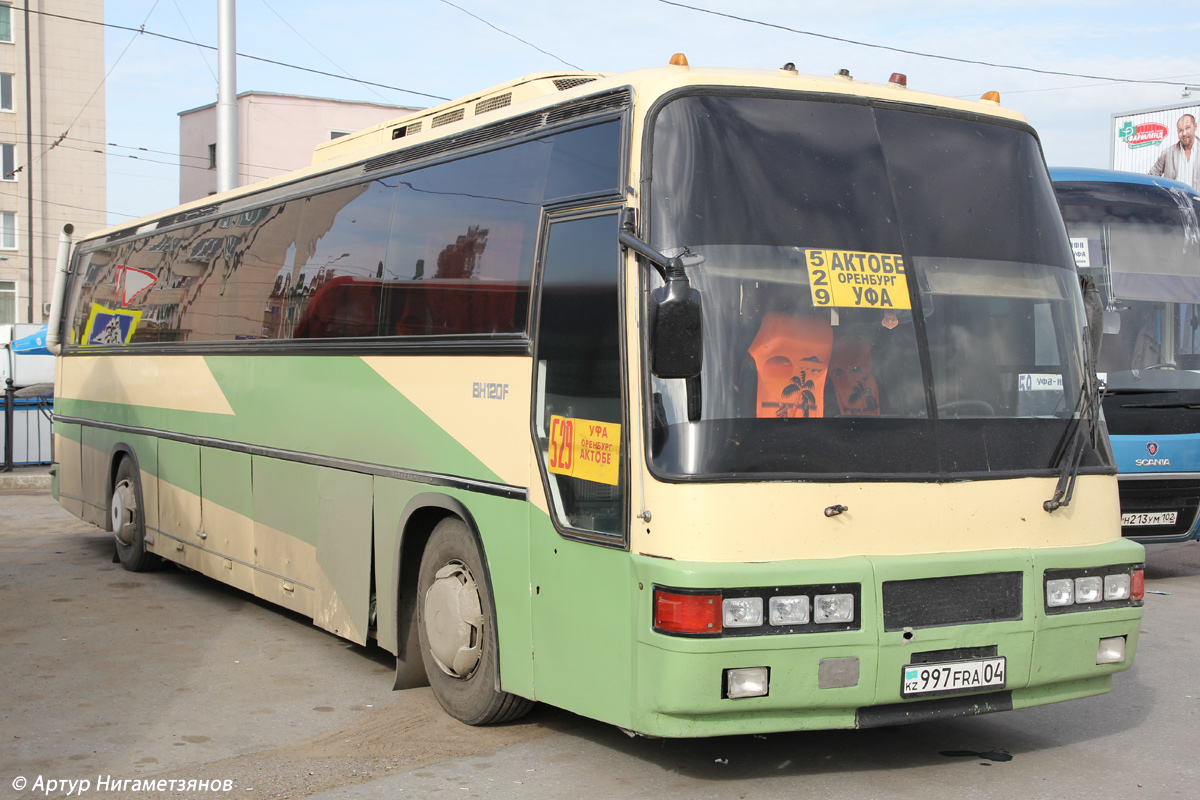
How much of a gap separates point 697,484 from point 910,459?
1.01 m

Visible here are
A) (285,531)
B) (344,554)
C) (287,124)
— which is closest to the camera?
(344,554)

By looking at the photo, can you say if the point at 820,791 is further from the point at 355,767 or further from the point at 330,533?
the point at 330,533

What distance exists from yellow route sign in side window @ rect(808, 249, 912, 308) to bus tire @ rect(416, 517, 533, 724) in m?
2.31

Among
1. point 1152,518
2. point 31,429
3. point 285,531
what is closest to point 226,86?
point 31,429

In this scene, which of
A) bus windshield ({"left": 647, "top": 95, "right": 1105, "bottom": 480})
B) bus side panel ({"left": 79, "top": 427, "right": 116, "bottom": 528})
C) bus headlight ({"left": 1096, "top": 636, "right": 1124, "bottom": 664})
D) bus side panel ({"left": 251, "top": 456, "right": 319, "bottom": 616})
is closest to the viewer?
bus windshield ({"left": 647, "top": 95, "right": 1105, "bottom": 480})

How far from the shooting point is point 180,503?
1095cm

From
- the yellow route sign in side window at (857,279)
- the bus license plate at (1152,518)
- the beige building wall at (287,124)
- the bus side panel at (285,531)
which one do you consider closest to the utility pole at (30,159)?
the beige building wall at (287,124)

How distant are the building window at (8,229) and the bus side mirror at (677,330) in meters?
58.7

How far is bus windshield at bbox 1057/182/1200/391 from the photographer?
1166 centimetres

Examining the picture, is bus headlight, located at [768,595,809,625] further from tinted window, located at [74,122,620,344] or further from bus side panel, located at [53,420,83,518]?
bus side panel, located at [53,420,83,518]

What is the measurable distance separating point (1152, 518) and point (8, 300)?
56542 mm

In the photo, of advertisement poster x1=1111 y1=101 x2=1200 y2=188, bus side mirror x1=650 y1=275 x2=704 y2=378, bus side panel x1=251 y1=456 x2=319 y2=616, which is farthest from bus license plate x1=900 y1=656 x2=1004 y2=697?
advertisement poster x1=1111 y1=101 x2=1200 y2=188

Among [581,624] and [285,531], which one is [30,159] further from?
[581,624]

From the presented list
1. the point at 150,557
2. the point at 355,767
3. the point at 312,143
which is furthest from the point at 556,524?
the point at 312,143
